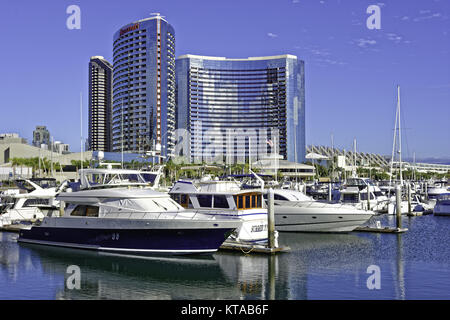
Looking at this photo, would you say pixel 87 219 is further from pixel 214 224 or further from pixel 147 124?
pixel 147 124

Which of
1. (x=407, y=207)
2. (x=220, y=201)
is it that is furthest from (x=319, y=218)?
(x=407, y=207)

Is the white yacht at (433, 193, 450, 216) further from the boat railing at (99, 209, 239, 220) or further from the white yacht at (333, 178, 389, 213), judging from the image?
the boat railing at (99, 209, 239, 220)

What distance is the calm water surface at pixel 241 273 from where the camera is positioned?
20203 mm

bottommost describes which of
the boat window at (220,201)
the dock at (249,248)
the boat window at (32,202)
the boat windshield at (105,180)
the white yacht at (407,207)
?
the white yacht at (407,207)

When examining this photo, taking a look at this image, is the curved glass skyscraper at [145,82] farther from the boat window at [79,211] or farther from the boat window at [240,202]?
the boat window at [240,202]

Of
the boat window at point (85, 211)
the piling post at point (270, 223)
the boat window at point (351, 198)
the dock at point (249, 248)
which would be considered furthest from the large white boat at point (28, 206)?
the boat window at point (351, 198)

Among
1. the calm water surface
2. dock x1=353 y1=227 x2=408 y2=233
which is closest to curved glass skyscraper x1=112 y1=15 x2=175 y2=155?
dock x1=353 y1=227 x2=408 y2=233

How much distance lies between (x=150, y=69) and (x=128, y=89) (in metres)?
12.5

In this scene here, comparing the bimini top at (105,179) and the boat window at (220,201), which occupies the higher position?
the bimini top at (105,179)

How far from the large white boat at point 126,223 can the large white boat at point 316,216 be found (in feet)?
34.5

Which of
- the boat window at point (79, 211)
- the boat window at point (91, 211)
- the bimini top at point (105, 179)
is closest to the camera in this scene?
the boat window at point (91, 211)

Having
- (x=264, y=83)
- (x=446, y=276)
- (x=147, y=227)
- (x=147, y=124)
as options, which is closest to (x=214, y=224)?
(x=147, y=227)

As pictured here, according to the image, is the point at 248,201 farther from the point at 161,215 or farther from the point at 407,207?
the point at 407,207

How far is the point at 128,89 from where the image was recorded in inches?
6880
